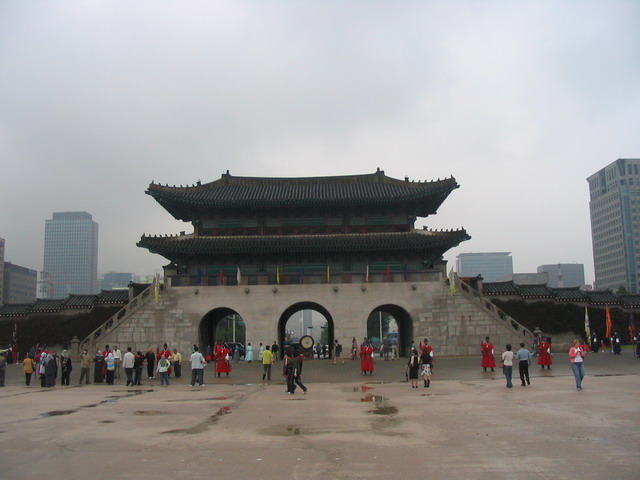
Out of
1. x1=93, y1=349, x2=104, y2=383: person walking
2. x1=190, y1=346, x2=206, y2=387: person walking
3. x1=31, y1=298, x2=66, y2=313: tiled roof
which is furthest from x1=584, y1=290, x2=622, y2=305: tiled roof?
x1=31, y1=298, x2=66, y2=313: tiled roof

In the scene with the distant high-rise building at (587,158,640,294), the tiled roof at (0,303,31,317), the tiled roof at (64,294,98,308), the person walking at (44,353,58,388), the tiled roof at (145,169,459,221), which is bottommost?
the person walking at (44,353,58,388)

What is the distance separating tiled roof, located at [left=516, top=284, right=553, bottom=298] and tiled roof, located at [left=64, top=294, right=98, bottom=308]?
3333 cm

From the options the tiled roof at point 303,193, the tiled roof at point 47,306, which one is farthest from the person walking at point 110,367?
the tiled roof at point 47,306

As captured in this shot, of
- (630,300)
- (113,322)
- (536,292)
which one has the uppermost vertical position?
(536,292)

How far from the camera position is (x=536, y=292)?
148ft

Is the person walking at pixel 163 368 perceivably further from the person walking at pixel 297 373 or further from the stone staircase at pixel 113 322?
the stone staircase at pixel 113 322

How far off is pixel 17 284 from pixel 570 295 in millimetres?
132561

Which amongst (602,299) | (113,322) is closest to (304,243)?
(113,322)

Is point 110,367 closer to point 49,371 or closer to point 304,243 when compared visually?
point 49,371

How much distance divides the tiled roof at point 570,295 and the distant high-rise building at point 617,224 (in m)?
87.4

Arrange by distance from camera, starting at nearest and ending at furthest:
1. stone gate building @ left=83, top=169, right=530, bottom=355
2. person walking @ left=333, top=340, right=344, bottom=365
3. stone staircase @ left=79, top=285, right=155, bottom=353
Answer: person walking @ left=333, top=340, right=344, bottom=365
stone staircase @ left=79, top=285, right=155, bottom=353
stone gate building @ left=83, top=169, right=530, bottom=355

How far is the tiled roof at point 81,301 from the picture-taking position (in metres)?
44.7

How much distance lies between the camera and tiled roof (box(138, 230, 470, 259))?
127ft

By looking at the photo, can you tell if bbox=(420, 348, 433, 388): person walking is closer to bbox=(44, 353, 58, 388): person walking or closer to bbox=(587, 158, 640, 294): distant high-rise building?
bbox=(44, 353, 58, 388): person walking
